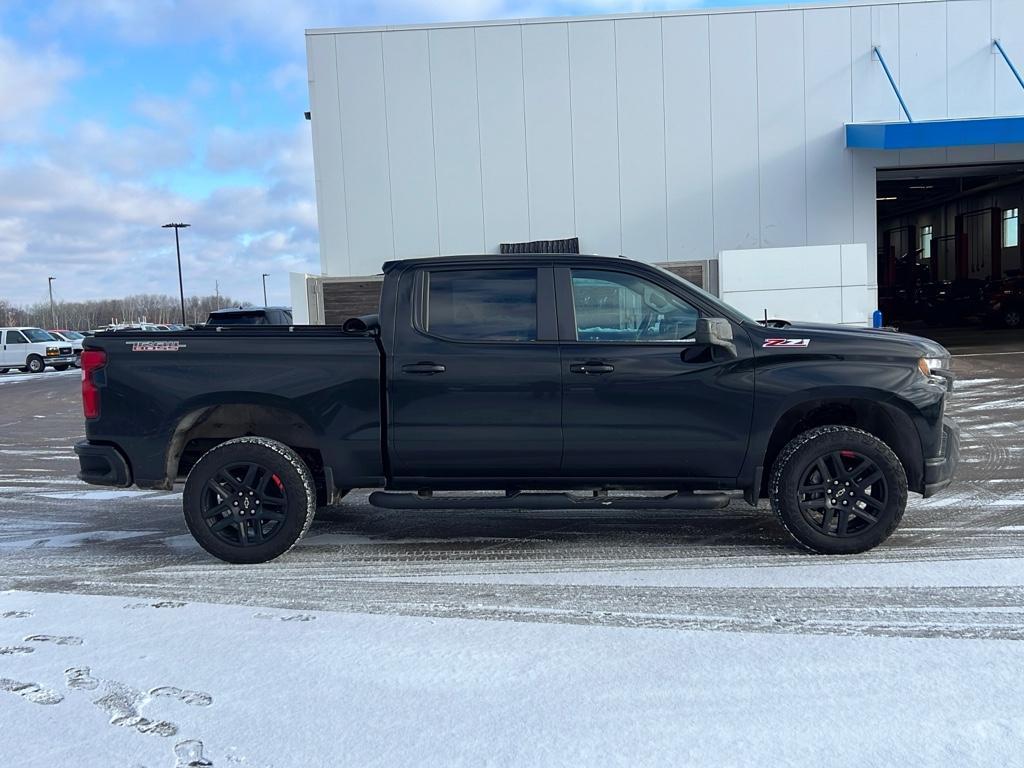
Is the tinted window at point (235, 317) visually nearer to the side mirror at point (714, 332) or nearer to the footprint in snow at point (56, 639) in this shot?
the footprint in snow at point (56, 639)

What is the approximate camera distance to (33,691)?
3.51 meters

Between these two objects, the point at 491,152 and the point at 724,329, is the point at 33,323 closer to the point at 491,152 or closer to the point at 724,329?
the point at 491,152

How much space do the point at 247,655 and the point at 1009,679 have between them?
11.1ft

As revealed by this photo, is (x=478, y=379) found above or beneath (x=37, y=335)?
beneath

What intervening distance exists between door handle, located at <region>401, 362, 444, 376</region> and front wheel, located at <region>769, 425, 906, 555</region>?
224 cm

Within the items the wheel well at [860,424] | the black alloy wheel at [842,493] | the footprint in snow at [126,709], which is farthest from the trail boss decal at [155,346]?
the black alloy wheel at [842,493]

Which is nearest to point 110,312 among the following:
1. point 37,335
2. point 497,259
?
point 37,335

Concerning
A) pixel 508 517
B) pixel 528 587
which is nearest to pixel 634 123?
pixel 508 517

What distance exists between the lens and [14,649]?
396 cm

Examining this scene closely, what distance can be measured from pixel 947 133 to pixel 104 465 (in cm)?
1798

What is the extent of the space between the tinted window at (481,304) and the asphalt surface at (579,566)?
1497mm

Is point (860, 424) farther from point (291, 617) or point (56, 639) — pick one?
point (56, 639)

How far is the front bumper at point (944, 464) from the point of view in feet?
16.6

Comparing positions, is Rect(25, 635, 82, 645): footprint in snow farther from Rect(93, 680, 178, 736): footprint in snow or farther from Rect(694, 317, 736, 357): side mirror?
Rect(694, 317, 736, 357): side mirror
